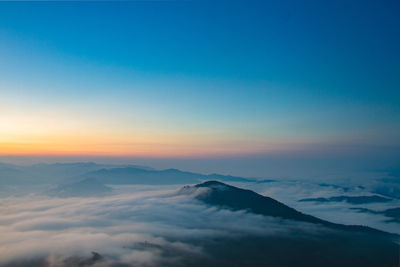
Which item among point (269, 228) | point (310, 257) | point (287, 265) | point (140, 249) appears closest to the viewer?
point (287, 265)

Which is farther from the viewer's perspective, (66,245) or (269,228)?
(269,228)

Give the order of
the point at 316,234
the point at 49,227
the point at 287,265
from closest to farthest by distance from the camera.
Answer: the point at 287,265 → the point at 316,234 → the point at 49,227

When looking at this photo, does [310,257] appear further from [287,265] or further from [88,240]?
[88,240]

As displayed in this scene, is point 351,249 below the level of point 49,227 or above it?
above

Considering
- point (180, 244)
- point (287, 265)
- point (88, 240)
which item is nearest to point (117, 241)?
point (88, 240)

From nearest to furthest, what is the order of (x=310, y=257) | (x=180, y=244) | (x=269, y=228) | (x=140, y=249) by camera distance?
(x=310, y=257)
(x=140, y=249)
(x=180, y=244)
(x=269, y=228)

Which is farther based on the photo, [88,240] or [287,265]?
[88,240]

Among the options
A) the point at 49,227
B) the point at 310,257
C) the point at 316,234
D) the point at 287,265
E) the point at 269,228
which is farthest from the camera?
the point at 49,227

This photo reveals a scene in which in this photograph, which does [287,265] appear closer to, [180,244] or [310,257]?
[310,257]

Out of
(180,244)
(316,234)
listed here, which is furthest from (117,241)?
(316,234)
